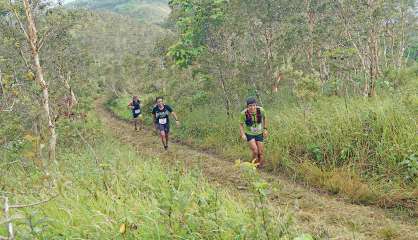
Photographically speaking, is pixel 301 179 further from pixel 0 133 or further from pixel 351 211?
pixel 0 133

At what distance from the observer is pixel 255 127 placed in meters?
8.74

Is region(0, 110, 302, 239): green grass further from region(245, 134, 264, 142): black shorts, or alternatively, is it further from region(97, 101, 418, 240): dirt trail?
region(245, 134, 264, 142): black shorts

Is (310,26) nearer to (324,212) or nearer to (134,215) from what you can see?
(324,212)

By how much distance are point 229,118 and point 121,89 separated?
27011mm

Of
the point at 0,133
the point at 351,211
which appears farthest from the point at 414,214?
the point at 0,133

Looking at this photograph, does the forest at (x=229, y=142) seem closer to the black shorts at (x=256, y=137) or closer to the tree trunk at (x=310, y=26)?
the tree trunk at (x=310, y=26)

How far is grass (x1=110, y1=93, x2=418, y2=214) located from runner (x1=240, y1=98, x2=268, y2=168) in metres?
0.37

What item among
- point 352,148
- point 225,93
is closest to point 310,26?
point 225,93

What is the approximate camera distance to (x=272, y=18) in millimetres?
12758

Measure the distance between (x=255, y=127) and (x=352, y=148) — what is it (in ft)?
7.13

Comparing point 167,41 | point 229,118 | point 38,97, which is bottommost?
point 229,118

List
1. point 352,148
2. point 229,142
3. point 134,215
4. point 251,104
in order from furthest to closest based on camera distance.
Result: point 229,142
point 251,104
point 352,148
point 134,215

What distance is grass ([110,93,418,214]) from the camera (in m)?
6.45

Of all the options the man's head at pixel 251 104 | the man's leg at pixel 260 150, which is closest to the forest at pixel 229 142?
the man's leg at pixel 260 150
